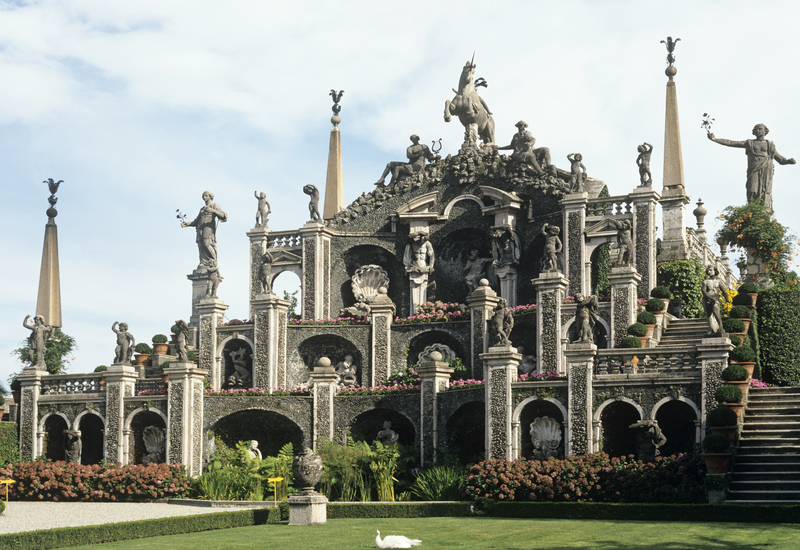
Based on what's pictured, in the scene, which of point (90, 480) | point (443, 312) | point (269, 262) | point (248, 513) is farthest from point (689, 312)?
point (90, 480)

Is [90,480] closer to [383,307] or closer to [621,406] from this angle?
[383,307]

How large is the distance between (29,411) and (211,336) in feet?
23.6

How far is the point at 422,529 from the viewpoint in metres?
25.0

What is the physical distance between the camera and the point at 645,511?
25.7m

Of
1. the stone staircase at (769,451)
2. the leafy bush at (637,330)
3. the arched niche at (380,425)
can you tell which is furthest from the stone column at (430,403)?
the stone staircase at (769,451)

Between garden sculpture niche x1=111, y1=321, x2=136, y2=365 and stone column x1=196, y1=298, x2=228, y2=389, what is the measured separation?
318cm

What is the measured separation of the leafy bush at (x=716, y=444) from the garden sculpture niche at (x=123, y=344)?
838 inches

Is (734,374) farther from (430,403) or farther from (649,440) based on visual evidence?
(430,403)

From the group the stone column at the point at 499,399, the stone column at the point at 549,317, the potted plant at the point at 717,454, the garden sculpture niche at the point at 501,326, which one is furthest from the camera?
the stone column at the point at 549,317

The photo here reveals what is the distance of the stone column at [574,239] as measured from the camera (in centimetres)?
4009

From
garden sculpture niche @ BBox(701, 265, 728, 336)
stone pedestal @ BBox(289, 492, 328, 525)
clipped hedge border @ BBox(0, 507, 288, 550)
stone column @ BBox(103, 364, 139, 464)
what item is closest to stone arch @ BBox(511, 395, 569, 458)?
garden sculpture niche @ BBox(701, 265, 728, 336)

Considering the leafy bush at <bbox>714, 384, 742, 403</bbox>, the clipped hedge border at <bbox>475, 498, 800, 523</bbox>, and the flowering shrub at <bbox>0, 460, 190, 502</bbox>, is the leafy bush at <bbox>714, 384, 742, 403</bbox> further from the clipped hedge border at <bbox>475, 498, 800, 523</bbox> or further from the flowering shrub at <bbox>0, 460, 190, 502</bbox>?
the flowering shrub at <bbox>0, 460, 190, 502</bbox>

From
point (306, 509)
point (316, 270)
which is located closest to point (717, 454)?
point (306, 509)

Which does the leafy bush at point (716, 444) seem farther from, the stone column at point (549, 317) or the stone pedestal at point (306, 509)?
the stone column at point (549, 317)
